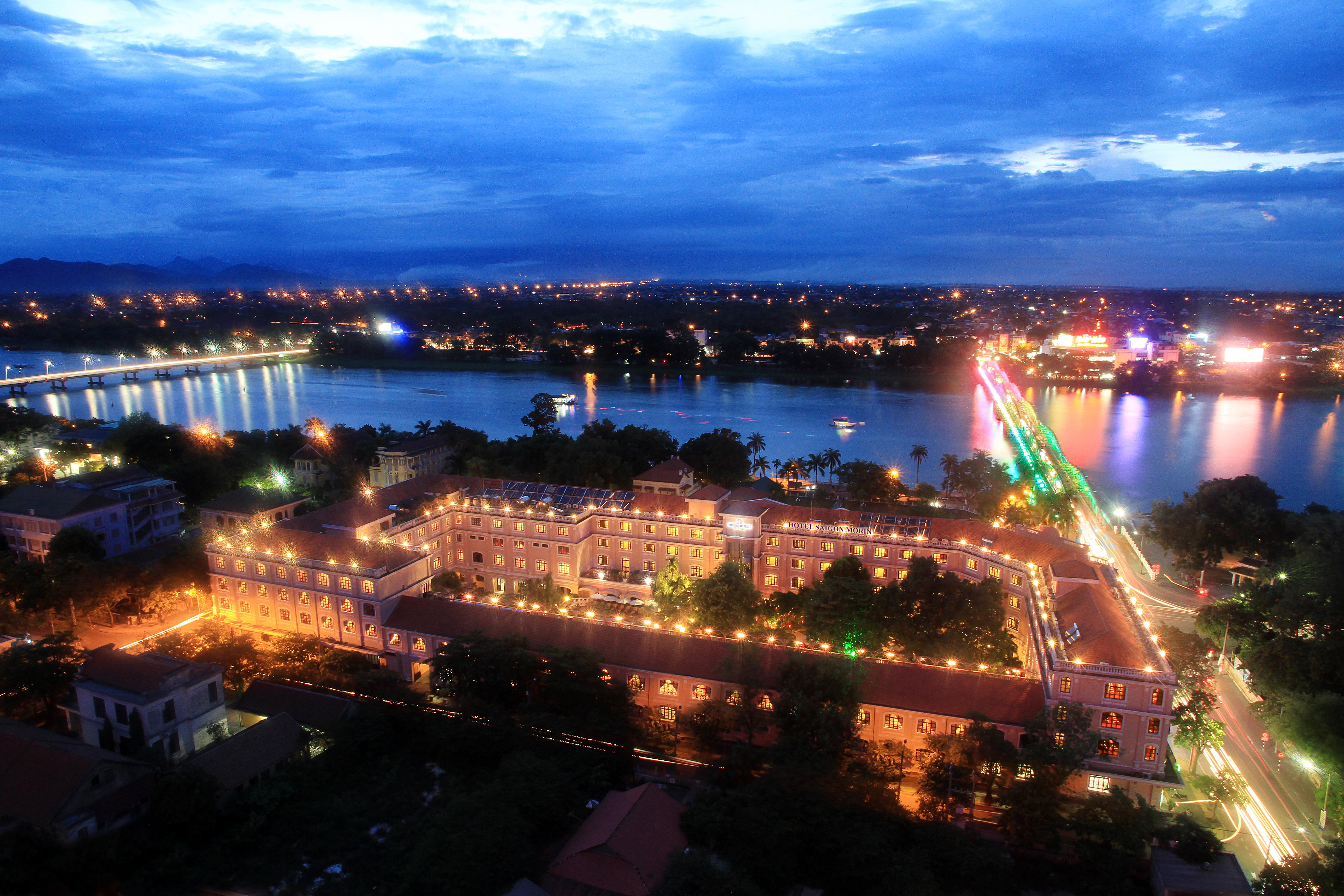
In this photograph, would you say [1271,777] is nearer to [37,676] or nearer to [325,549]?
[325,549]

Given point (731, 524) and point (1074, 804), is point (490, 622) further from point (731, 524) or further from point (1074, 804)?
point (1074, 804)

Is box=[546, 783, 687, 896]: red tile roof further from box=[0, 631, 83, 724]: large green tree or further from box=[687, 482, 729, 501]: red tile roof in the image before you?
box=[0, 631, 83, 724]: large green tree

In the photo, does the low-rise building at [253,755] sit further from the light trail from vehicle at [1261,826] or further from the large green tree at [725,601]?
the light trail from vehicle at [1261,826]

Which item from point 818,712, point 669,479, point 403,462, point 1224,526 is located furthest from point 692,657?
point 403,462

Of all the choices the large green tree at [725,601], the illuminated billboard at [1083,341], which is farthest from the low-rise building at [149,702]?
the illuminated billboard at [1083,341]

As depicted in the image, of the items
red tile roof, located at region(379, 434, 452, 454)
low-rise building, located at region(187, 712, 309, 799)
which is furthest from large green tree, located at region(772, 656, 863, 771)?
red tile roof, located at region(379, 434, 452, 454)

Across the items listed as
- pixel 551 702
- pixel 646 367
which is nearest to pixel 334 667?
pixel 551 702
